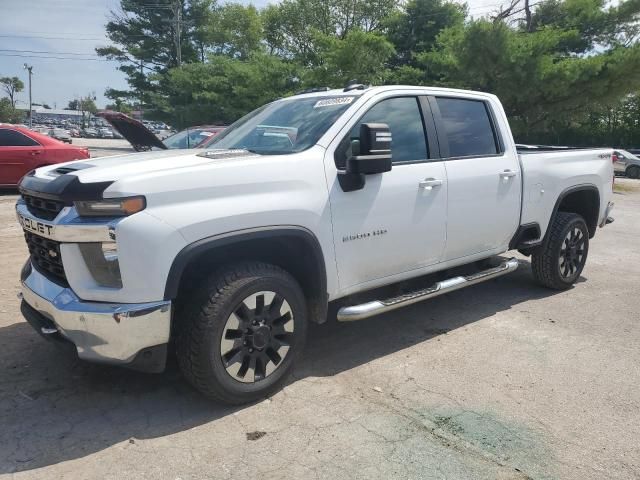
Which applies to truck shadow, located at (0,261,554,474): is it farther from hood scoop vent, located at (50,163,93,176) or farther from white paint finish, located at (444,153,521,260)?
hood scoop vent, located at (50,163,93,176)

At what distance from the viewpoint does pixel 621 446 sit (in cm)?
294

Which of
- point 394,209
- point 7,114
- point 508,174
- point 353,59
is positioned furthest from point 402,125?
point 7,114

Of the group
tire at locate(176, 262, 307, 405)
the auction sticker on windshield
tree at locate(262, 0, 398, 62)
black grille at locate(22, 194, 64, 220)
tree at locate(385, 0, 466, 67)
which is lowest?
tire at locate(176, 262, 307, 405)

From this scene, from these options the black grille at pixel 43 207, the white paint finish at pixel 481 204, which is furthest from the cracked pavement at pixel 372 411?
the black grille at pixel 43 207

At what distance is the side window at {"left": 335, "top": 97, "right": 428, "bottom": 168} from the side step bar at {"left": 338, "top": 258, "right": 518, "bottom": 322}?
39.6 inches

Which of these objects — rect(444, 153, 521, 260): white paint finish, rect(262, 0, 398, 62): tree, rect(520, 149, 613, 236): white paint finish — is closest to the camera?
rect(444, 153, 521, 260): white paint finish

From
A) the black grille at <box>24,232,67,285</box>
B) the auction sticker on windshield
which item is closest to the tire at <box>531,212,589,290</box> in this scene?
Answer: the auction sticker on windshield

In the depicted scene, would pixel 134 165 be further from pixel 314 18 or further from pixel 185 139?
pixel 314 18

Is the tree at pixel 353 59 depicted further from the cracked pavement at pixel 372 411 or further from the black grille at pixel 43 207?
the black grille at pixel 43 207

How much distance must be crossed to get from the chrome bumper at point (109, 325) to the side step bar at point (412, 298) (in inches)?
48.7

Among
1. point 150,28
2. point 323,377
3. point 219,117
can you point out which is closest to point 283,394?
point 323,377

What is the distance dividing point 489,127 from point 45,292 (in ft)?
12.5

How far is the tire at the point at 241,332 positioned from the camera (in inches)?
118

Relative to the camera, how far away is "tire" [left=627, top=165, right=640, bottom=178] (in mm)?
26352
